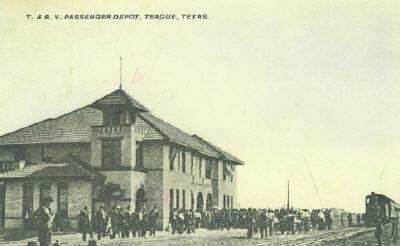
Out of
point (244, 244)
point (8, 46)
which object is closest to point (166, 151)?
point (244, 244)

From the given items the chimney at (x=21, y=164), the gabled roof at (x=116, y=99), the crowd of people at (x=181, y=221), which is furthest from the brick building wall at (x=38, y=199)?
the gabled roof at (x=116, y=99)

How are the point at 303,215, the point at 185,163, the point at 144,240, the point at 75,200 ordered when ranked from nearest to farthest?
the point at 144,240, the point at 75,200, the point at 303,215, the point at 185,163

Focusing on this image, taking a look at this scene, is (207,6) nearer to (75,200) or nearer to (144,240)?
(144,240)

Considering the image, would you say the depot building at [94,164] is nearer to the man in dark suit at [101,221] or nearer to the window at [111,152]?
the window at [111,152]

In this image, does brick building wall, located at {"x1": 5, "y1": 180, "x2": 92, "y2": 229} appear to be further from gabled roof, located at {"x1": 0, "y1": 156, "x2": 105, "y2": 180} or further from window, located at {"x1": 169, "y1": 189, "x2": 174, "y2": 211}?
window, located at {"x1": 169, "y1": 189, "x2": 174, "y2": 211}

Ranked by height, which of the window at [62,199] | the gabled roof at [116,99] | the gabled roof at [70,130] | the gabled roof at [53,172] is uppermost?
the gabled roof at [116,99]

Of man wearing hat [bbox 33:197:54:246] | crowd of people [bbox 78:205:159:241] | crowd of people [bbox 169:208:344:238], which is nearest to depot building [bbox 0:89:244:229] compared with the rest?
crowd of people [bbox 169:208:344:238]
